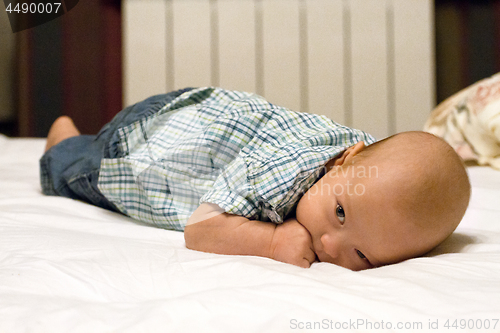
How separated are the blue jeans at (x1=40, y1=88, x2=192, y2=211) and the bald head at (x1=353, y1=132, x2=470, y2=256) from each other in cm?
55

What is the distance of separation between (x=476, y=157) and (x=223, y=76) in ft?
3.56

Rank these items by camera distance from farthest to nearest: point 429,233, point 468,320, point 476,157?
point 476,157
point 429,233
point 468,320

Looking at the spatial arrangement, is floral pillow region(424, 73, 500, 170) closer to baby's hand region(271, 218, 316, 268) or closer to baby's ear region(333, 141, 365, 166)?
baby's ear region(333, 141, 365, 166)

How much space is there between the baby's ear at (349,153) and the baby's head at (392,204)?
4 cm

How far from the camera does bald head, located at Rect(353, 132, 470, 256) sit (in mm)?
526

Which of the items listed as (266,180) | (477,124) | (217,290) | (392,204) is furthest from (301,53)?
(217,290)

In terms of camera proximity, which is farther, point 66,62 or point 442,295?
point 66,62

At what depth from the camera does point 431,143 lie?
58cm

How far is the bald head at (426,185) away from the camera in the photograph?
20.7 inches

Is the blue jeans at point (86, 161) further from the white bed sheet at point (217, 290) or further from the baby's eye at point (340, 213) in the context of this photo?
the baby's eye at point (340, 213)

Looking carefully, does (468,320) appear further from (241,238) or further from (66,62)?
(66,62)

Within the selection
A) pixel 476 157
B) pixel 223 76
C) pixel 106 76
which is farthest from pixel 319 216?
pixel 106 76

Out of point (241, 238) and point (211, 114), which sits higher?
point (211, 114)

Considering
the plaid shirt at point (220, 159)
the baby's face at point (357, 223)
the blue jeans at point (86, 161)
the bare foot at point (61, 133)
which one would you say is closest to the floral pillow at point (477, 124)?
the plaid shirt at point (220, 159)
